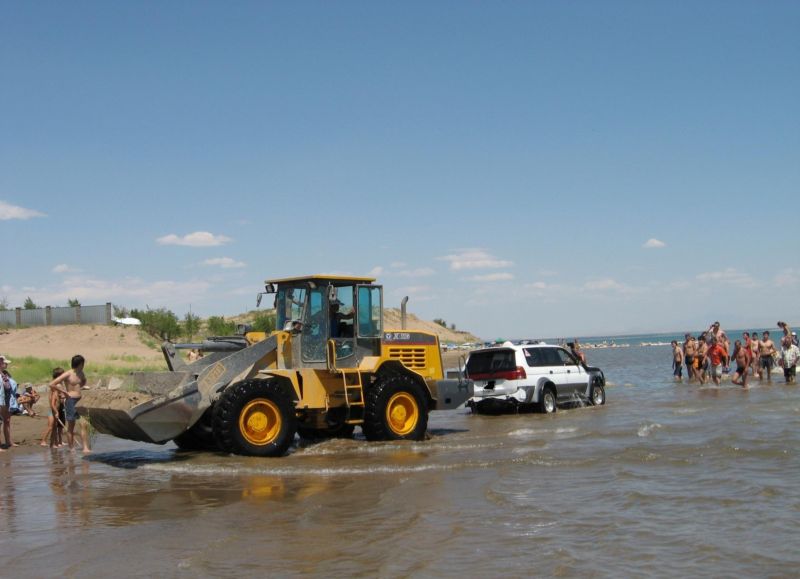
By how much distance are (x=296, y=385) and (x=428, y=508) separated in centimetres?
505

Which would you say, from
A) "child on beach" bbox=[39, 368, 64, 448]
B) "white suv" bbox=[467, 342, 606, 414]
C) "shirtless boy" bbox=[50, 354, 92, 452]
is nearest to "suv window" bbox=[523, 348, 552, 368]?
"white suv" bbox=[467, 342, 606, 414]

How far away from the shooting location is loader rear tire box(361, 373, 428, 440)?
14320 millimetres

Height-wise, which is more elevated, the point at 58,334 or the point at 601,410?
the point at 58,334

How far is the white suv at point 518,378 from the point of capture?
63.0 feet

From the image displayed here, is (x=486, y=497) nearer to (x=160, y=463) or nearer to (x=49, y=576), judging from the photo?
(x=49, y=576)

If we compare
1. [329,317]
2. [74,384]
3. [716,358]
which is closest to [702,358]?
[716,358]

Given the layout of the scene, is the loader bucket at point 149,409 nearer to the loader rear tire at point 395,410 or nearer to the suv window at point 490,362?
the loader rear tire at point 395,410

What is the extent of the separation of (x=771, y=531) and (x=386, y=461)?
588 cm

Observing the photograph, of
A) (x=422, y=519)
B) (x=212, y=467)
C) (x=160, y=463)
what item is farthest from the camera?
(x=160, y=463)

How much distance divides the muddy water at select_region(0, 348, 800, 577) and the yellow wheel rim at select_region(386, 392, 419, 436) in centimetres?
62

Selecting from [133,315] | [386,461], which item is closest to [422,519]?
[386,461]

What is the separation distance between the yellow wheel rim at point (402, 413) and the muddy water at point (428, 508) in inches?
24.4

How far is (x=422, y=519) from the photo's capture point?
848 cm

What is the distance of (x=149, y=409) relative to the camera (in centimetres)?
1181
